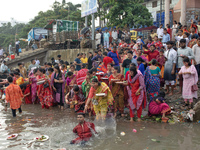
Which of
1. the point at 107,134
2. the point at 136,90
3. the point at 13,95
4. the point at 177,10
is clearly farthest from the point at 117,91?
the point at 177,10

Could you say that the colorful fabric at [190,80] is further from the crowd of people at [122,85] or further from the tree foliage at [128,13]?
the tree foliage at [128,13]

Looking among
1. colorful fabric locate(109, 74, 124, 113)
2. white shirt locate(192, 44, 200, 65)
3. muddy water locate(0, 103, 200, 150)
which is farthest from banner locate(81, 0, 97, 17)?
muddy water locate(0, 103, 200, 150)

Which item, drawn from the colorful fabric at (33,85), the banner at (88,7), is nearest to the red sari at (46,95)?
the colorful fabric at (33,85)

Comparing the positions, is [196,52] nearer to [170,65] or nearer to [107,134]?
[170,65]

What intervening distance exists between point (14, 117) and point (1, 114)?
998 millimetres

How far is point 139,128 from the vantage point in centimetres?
579

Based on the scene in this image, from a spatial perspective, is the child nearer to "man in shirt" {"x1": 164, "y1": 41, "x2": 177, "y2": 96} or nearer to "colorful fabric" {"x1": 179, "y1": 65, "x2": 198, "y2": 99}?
"colorful fabric" {"x1": 179, "y1": 65, "x2": 198, "y2": 99}

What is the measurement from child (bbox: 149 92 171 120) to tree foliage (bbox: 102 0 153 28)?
12.2 metres

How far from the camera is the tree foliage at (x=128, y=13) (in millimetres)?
17562

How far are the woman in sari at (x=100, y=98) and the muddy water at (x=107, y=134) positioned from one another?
1.25 ft

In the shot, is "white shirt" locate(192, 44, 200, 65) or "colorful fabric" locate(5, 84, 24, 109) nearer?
"colorful fabric" locate(5, 84, 24, 109)

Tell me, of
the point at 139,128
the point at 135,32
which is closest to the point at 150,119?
the point at 139,128

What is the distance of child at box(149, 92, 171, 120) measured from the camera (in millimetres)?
6219

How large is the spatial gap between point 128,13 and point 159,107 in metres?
12.8
